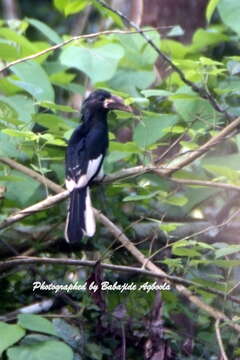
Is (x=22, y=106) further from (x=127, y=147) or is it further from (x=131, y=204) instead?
(x=131, y=204)

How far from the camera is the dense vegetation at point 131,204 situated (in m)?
3.50

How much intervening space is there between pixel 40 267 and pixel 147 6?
80.8 inches

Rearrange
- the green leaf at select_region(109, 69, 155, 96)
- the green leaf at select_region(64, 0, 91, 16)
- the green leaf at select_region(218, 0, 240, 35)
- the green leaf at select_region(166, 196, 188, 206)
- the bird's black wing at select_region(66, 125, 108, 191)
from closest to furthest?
1. the green leaf at select_region(166, 196, 188, 206)
2. the green leaf at select_region(218, 0, 240, 35)
3. the bird's black wing at select_region(66, 125, 108, 191)
4. the green leaf at select_region(109, 69, 155, 96)
5. the green leaf at select_region(64, 0, 91, 16)

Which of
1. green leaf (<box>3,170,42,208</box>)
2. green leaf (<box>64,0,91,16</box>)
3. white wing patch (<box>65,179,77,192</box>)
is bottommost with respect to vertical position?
white wing patch (<box>65,179,77,192</box>)

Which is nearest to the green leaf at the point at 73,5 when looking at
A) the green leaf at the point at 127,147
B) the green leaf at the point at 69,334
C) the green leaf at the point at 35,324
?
the green leaf at the point at 127,147

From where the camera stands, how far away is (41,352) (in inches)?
128

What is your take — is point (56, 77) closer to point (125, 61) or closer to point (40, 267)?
point (125, 61)

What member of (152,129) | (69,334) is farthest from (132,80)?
(69,334)

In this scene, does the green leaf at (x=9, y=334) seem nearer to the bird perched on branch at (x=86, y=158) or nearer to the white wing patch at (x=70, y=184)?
the bird perched on branch at (x=86, y=158)

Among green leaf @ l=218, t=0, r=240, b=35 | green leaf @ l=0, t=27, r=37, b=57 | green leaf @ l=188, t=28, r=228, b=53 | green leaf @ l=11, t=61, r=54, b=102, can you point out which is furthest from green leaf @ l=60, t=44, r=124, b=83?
green leaf @ l=188, t=28, r=228, b=53

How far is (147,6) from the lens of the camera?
5672 millimetres

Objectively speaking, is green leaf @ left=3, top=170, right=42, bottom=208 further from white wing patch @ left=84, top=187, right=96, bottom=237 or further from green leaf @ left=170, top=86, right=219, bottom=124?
green leaf @ left=170, top=86, right=219, bottom=124

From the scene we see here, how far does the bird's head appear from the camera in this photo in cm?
429

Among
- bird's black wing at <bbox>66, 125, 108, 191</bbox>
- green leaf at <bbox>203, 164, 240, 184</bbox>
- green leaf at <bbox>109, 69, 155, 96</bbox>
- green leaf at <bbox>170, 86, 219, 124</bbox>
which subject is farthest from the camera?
green leaf at <bbox>109, 69, 155, 96</bbox>
